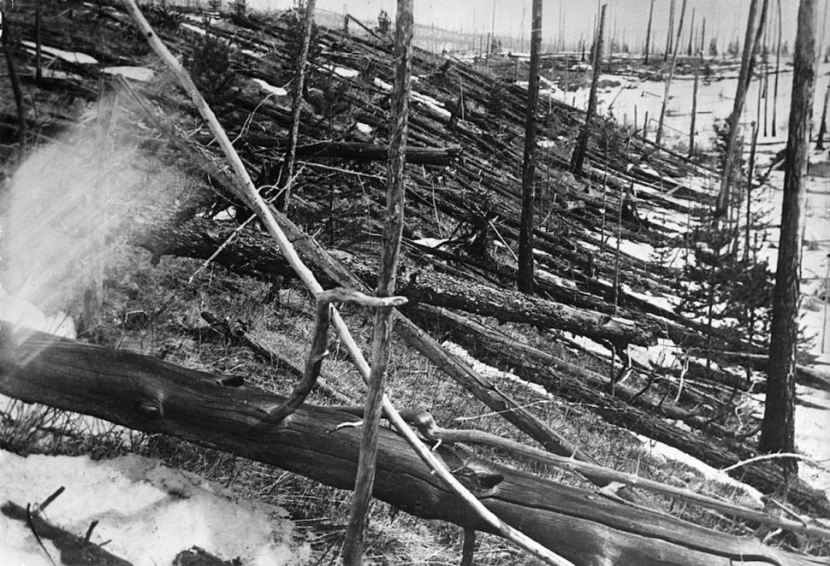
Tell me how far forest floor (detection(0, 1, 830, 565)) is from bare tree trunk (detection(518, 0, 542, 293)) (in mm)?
56

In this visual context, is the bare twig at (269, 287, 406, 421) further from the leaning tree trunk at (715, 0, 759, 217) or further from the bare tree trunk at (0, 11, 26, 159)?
the leaning tree trunk at (715, 0, 759, 217)

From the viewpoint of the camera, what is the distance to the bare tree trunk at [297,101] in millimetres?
2254

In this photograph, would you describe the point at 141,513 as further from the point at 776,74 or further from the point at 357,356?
the point at 776,74

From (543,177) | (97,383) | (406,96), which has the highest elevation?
(406,96)

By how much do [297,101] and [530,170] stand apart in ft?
3.66

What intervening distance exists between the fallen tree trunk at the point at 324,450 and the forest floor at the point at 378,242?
49 centimetres

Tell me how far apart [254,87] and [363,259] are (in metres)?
0.90

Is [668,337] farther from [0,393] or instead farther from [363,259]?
[0,393]

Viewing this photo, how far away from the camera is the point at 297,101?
92.7 inches

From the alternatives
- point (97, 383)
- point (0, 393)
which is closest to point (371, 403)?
point (97, 383)

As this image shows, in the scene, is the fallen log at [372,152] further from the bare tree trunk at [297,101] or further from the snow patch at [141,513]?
the snow patch at [141,513]

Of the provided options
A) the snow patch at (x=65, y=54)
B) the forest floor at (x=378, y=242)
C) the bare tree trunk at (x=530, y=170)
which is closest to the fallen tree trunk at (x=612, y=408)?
the forest floor at (x=378, y=242)

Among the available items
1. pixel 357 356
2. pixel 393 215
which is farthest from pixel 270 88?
pixel 357 356

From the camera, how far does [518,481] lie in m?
1.52
